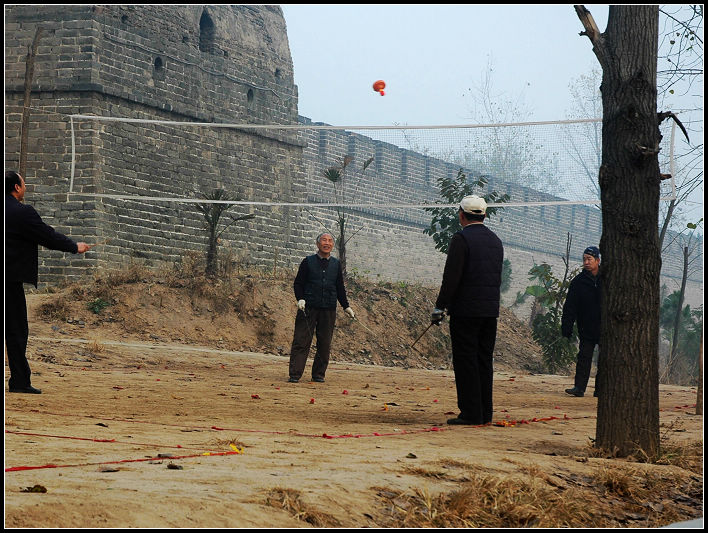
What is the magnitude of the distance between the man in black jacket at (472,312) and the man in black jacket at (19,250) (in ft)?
10.0

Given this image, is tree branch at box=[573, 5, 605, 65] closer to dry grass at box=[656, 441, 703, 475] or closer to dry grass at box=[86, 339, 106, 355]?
dry grass at box=[656, 441, 703, 475]

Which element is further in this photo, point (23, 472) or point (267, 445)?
point (267, 445)

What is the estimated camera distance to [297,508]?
3.73 meters

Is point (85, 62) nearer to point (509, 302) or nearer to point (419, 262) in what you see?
point (419, 262)

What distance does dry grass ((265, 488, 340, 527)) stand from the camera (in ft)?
12.0

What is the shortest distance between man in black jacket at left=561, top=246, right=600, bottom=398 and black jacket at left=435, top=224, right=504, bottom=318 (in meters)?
4.07

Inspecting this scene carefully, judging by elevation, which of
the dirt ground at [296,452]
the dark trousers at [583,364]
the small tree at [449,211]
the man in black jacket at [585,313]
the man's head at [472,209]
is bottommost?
the dirt ground at [296,452]

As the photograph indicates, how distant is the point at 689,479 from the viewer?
18.0 feet

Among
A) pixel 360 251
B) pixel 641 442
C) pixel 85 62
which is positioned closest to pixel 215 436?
pixel 641 442

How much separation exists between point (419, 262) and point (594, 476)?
25437 millimetres

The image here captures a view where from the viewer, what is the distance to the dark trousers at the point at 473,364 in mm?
7316

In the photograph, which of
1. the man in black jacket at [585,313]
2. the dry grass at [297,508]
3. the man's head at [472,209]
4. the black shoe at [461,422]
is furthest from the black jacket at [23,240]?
the man in black jacket at [585,313]

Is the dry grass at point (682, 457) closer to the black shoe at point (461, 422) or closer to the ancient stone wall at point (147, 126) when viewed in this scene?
the black shoe at point (461, 422)

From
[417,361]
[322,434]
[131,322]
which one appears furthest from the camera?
[417,361]
